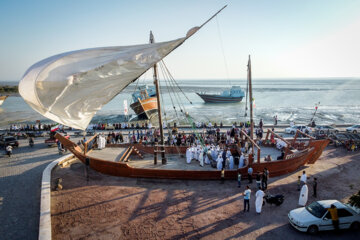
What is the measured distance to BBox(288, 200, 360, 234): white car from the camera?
8.54 meters

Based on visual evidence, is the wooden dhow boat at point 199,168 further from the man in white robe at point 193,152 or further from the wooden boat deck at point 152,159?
the man in white robe at point 193,152

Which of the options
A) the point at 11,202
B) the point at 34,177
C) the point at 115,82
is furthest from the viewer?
the point at 34,177

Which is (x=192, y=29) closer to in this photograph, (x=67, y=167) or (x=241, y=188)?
(x=241, y=188)

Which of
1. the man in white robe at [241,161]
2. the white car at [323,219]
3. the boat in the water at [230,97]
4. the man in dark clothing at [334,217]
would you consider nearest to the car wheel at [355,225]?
the white car at [323,219]

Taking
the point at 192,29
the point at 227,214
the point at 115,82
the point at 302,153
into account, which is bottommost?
the point at 227,214

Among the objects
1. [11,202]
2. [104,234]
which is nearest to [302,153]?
[104,234]

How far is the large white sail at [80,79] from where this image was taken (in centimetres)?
582

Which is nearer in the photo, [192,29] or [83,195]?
[192,29]

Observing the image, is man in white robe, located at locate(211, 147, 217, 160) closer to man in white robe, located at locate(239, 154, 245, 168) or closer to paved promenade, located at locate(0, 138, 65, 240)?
man in white robe, located at locate(239, 154, 245, 168)

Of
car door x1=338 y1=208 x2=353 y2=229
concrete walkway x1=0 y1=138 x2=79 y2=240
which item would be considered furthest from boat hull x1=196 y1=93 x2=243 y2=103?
car door x1=338 y1=208 x2=353 y2=229

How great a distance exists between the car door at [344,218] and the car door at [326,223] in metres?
0.40

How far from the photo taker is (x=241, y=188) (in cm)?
1244

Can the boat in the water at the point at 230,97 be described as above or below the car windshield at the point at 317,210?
above

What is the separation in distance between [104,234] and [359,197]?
971cm
